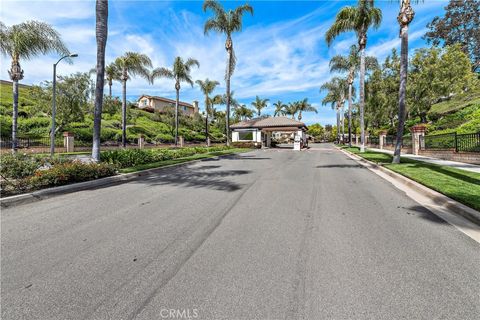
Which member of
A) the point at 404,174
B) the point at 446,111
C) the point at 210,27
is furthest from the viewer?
the point at 446,111

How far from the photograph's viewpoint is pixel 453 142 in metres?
14.9

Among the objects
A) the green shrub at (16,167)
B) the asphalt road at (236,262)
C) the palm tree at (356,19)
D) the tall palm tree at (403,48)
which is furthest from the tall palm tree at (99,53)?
the palm tree at (356,19)

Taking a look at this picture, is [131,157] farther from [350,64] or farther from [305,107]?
[305,107]

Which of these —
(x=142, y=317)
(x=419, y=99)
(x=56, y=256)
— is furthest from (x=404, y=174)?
(x=419, y=99)

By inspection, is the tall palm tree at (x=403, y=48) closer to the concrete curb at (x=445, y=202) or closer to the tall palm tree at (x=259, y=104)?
the concrete curb at (x=445, y=202)

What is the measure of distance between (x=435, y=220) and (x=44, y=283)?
637 cm

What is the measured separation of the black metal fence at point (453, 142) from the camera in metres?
12.8

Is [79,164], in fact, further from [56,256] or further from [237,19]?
[237,19]

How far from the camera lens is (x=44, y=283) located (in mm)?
2727

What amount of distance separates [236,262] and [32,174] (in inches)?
312

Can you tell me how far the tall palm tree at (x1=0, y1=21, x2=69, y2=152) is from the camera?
47.9 feet

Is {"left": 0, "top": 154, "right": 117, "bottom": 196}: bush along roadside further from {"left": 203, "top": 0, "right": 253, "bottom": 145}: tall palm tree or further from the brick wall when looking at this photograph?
{"left": 203, "top": 0, "right": 253, "bottom": 145}: tall palm tree

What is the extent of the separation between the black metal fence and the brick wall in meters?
0.23

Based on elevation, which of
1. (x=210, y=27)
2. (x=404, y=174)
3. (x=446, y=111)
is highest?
(x=210, y=27)
